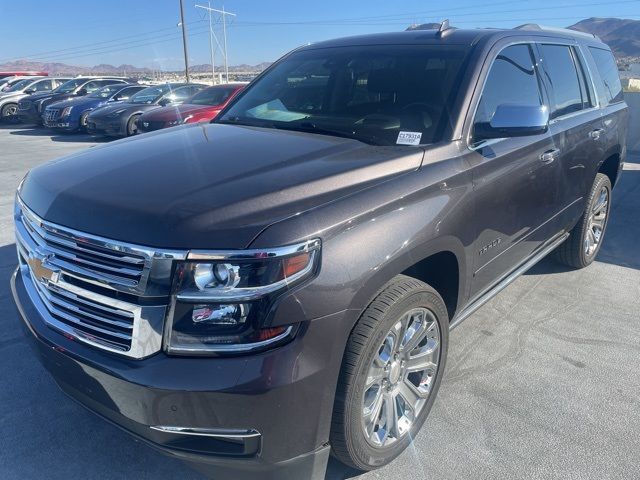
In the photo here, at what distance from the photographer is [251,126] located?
3.29 meters

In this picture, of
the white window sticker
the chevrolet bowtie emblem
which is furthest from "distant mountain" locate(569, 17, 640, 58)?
the chevrolet bowtie emblem

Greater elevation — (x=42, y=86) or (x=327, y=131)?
(x=327, y=131)

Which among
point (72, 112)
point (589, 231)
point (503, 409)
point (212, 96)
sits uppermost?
point (212, 96)

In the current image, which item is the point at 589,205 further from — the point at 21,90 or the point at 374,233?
the point at 21,90

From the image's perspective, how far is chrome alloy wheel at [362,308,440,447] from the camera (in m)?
2.31

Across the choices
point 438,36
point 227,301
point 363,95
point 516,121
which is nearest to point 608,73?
point 438,36

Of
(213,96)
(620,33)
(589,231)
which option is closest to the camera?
(589,231)

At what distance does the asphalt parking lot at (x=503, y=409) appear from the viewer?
245cm

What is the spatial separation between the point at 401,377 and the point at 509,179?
4.32 ft

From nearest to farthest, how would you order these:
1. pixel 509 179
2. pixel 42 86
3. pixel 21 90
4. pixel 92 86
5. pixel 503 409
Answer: pixel 503 409 → pixel 509 179 → pixel 92 86 → pixel 21 90 → pixel 42 86

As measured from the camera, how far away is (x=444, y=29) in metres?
3.36

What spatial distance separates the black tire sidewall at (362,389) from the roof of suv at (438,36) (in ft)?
5.42

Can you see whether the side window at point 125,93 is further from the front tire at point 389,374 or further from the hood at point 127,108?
the front tire at point 389,374

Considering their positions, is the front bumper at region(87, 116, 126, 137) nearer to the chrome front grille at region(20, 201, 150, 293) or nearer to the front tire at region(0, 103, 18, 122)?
the front tire at region(0, 103, 18, 122)
